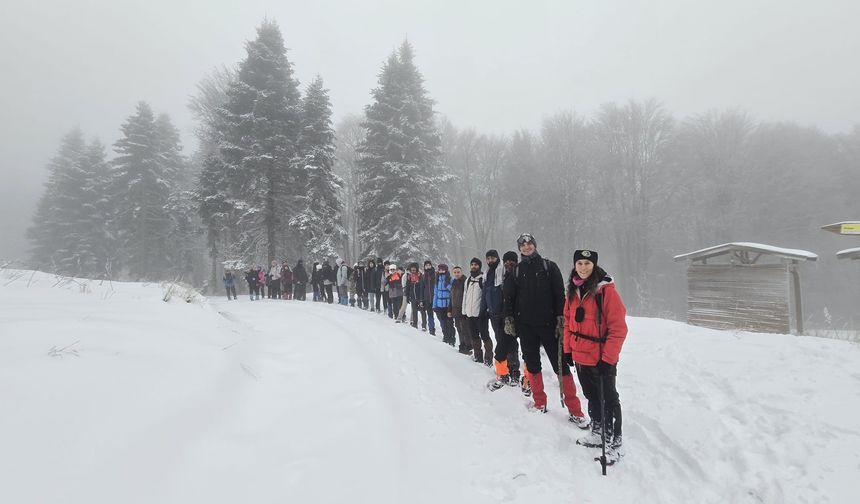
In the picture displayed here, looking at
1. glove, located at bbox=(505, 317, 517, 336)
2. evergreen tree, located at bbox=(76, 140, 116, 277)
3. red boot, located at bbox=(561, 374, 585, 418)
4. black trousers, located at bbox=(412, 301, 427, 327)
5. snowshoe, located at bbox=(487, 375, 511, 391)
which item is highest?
evergreen tree, located at bbox=(76, 140, 116, 277)

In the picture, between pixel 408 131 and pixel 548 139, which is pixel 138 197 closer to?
pixel 408 131

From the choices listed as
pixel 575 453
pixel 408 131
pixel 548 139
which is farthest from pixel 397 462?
pixel 548 139

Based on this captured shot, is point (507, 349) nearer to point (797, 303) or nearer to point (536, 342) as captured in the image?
point (536, 342)

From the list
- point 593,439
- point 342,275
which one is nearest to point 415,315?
point 342,275

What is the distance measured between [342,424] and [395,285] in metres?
8.20

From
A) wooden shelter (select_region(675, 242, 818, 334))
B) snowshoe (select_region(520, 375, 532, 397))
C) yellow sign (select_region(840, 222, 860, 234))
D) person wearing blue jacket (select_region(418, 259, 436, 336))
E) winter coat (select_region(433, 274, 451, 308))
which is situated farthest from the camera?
wooden shelter (select_region(675, 242, 818, 334))

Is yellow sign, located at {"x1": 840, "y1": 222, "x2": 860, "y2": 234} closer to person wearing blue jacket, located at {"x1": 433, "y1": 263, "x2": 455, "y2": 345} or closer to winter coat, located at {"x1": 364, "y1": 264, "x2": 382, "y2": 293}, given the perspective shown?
person wearing blue jacket, located at {"x1": 433, "y1": 263, "x2": 455, "y2": 345}

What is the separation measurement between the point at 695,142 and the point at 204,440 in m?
39.7

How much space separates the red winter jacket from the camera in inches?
142

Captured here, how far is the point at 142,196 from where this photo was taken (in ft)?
96.1

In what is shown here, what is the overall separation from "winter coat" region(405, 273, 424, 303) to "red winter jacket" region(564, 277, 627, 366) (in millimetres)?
6457

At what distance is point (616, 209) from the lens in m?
33.1

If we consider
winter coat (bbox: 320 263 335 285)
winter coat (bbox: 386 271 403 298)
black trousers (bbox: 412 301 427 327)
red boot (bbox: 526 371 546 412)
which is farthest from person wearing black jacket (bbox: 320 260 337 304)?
red boot (bbox: 526 371 546 412)

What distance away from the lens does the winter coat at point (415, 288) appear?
→ 10267mm
